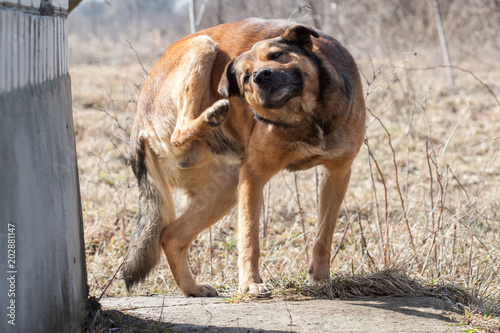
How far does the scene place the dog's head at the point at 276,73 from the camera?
3205mm

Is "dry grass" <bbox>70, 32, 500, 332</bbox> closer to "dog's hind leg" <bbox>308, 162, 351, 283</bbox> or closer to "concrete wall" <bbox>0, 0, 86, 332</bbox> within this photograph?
"dog's hind leg" <bbox>308, 162, 351, 283</bbox>

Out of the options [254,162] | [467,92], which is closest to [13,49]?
[254,162]

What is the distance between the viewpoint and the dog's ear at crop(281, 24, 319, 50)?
130 inches

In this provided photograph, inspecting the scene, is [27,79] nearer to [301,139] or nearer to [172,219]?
[301,139]

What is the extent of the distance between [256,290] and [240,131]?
44.9 inches

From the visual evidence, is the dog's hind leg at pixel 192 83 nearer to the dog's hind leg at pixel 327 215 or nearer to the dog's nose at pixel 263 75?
the dog's nose at pixel 263 75

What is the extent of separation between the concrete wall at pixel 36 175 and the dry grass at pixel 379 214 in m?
0.81

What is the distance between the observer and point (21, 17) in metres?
1.98

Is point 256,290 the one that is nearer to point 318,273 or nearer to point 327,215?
point 318,273

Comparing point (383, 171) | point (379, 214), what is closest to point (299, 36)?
point (379, 214)

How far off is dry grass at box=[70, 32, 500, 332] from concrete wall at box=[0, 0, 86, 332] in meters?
0.81

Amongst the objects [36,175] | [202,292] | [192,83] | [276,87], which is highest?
[192,83]

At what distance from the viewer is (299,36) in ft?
11.1

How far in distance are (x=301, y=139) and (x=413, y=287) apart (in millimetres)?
1204
